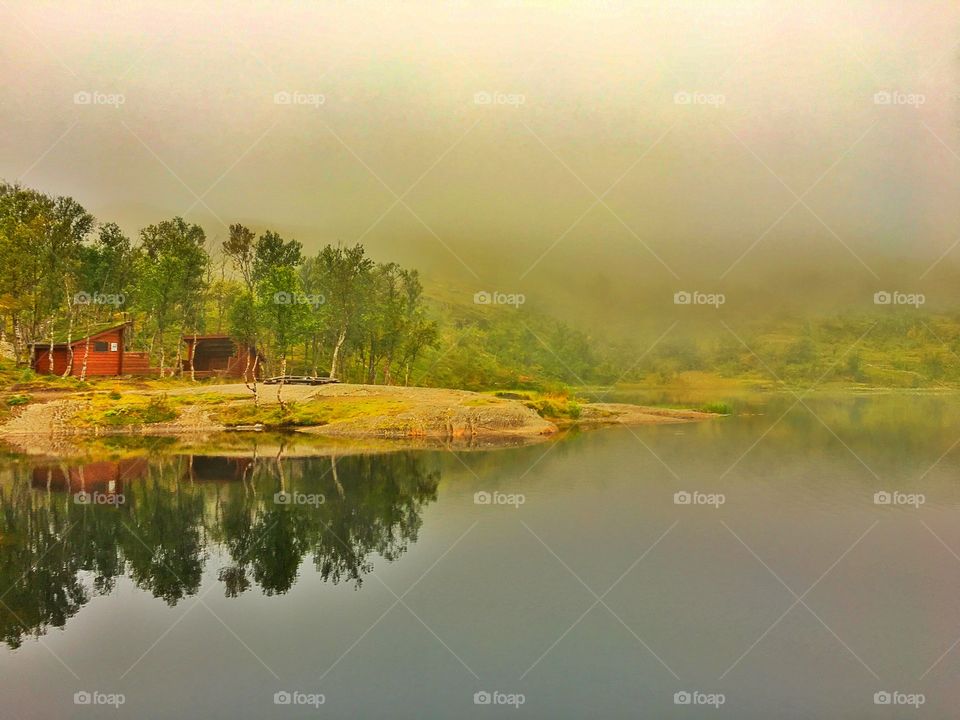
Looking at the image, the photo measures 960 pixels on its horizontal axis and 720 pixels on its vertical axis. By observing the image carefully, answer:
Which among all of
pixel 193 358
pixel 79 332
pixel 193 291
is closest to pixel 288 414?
pixel 193 358

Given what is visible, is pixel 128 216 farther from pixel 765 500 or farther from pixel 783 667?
pixel 783 667

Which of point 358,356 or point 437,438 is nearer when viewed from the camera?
point 437,438

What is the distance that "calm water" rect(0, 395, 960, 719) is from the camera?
35.2 feet

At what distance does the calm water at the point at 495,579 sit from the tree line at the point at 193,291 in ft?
19.0

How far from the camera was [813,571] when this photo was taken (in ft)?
49.0

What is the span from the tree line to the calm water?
228 inches

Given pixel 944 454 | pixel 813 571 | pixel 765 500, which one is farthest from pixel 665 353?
pixel 813 571

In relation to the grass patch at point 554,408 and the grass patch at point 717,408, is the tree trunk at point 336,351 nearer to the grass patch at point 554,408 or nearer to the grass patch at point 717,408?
the grass patch at point 554,408

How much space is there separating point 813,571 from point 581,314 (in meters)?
21.8

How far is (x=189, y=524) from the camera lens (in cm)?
1580

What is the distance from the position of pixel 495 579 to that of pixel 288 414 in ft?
42.1

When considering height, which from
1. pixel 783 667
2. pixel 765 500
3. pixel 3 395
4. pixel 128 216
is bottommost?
pixel 783 667

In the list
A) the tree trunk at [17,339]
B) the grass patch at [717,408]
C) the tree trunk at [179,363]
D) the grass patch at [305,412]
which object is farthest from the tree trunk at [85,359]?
the grass patch at [717,408]

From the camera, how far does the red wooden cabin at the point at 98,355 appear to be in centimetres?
2405
